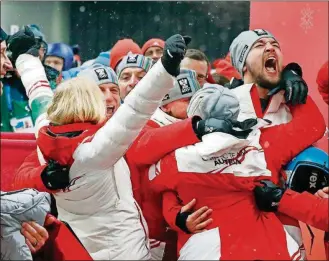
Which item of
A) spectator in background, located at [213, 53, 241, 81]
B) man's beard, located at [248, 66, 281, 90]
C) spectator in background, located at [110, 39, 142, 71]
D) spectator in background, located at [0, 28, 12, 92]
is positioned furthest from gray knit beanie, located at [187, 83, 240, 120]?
spectator in background, located at [0, 28, 12, 92]

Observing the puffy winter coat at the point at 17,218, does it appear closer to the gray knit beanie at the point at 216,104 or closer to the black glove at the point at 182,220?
the black glove at the point at 182,220

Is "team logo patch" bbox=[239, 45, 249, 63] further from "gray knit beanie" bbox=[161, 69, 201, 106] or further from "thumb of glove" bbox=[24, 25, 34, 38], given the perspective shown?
"thumb of glove" bbox=[24, 25, 34, 38]

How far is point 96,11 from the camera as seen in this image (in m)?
2.52

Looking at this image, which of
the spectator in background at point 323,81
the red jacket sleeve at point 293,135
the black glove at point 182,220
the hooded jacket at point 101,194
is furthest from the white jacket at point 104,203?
the spectator in background at point 323,81

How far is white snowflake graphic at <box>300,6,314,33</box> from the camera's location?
93.2 inches

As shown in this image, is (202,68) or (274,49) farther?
(202,68)

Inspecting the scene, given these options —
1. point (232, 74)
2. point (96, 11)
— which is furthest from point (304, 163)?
point (96, 11)

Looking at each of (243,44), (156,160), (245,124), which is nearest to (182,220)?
(156,160)

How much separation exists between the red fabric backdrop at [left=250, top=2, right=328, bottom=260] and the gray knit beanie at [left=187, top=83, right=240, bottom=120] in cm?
30

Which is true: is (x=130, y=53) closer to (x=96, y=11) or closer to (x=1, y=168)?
(x=96, y=11)

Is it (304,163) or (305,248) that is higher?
(304,163)

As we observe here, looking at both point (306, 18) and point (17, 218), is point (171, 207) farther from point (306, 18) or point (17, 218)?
point (306, 18)

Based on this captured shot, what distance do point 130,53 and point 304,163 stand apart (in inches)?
26.0

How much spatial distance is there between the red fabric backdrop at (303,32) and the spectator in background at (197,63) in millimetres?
209
